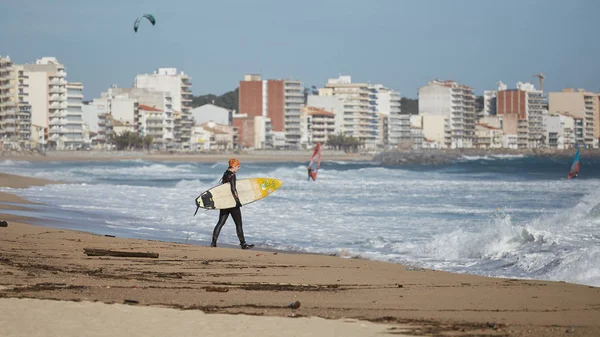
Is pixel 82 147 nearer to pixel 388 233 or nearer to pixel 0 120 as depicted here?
pixel 0 120

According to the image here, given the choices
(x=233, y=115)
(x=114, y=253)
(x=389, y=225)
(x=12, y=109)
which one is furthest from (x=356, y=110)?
(x=114, y=253)

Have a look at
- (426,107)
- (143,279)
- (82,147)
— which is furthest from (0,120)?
(143,279)

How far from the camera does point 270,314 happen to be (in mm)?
7070

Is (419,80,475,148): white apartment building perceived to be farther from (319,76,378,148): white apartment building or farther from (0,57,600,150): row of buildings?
(319,76,378,148): white apartment building

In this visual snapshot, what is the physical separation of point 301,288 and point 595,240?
7965 mm

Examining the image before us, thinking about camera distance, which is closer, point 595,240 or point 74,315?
point 74,315

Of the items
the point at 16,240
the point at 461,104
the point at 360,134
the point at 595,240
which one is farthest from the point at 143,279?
the point at 461,104

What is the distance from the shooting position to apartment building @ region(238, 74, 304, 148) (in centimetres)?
16262

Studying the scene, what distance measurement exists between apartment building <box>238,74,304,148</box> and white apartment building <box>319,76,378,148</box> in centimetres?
1045

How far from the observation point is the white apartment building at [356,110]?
17200cm

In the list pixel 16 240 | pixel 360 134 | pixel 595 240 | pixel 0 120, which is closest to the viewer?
pixel 16 240

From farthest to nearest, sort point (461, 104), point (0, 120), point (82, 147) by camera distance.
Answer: point (461, 104) → point (82, 147) → point (0, 120)

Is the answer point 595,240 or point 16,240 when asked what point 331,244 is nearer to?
point 595,240

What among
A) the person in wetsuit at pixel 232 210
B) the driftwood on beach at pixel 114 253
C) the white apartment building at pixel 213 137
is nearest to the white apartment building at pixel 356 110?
the white apartment building at pixel 213 137
